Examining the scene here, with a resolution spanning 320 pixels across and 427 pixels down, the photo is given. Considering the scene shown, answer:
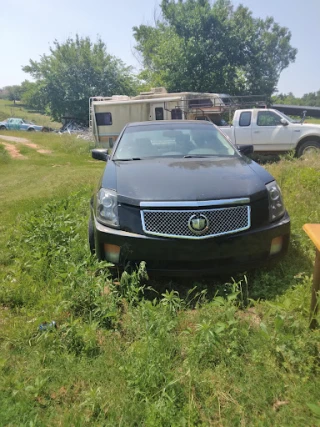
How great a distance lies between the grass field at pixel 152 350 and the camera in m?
1.78

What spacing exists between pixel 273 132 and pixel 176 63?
15003mm

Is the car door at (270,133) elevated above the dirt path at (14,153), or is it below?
above

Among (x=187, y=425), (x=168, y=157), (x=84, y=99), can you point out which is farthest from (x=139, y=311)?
(x=84, y=99)

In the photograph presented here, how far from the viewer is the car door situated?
10.8 meters

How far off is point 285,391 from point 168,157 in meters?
2.54

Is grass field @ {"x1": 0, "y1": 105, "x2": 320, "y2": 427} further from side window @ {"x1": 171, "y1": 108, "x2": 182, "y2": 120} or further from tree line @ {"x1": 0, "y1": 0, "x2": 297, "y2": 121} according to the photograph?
tree line @ {"x1": 0, "y1": 0, "x2": 297, "y2": 121}

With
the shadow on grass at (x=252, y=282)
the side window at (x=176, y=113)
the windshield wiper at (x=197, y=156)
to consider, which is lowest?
the shadow on grass at (x=252, y=282)

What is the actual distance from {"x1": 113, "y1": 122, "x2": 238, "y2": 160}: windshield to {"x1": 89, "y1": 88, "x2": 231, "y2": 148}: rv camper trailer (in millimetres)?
9780

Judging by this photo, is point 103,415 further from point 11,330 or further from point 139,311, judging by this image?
point 11,330

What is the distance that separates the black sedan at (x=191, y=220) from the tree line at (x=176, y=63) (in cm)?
2240

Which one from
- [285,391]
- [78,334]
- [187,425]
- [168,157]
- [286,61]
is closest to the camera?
[187,425]

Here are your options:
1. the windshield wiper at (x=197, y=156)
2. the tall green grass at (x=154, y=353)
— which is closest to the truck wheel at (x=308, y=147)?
the windshield wiper at (x=197, y=156)

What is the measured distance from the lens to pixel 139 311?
8.06ft

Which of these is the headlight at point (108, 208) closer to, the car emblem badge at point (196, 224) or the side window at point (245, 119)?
the car emblem badge at point (196, 224)
